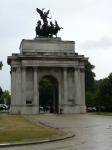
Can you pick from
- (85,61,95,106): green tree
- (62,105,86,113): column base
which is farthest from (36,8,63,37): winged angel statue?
(85,61,95,106): green tree

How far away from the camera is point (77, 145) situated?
72.2 ft

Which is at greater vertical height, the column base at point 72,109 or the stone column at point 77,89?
the stone column at point 77,89

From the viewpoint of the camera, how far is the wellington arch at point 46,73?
77125mm

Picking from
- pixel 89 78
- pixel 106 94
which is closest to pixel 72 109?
pixel 106 94

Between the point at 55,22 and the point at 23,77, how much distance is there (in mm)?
12054

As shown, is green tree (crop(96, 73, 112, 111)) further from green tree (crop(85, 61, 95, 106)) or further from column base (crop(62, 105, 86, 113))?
green tree (crop(85, 61, 95, 106))

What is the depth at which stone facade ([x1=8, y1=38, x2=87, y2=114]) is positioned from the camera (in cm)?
7712

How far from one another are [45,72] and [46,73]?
27cm

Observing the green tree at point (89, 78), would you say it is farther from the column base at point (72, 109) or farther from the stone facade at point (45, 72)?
the column base at point (72, 109)

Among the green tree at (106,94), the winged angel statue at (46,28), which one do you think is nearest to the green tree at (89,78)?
the green tree at (106,94)

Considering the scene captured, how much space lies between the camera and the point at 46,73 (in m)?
79.6

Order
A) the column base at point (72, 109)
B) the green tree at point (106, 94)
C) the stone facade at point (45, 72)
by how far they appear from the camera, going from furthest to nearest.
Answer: the green tree at point (106, 94)
the column base at point (72, 109)
the stone facade at point (45, 72)

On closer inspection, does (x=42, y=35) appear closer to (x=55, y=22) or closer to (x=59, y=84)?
(x=55, y=22)

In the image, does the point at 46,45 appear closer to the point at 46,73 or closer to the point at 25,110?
the point at 46,73
